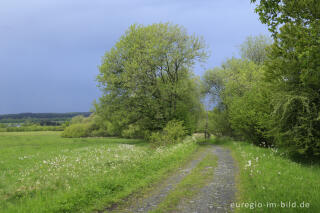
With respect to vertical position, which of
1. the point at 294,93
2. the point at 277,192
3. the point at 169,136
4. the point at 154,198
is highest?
Result: the point at 294,93

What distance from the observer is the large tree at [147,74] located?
32.8 m

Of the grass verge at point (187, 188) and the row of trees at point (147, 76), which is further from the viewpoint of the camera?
the row of trees at point (147, 76)

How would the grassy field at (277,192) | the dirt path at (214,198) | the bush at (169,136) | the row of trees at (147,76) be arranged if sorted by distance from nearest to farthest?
the grassy field at (277,192)
the dirt path at (214,198)
the bush at (169,136)
the row of trees at (147,76)

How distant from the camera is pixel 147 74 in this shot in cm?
3369

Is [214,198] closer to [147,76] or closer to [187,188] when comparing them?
[187,188]

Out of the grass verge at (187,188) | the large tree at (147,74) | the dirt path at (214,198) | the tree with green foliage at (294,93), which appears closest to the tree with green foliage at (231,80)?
the large tree at (147,74)

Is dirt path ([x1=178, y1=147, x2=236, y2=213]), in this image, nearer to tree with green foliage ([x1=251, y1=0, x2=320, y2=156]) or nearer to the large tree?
tree with green foliage ([x1=251, y1=0, x2=320, y2=156])

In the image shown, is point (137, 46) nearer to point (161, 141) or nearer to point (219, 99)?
point (161, 141)

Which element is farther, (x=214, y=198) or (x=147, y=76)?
(x=147, y=76)

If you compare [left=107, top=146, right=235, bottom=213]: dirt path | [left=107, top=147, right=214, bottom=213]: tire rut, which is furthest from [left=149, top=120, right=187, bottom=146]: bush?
[left=107, top=146, right=235, bottom=213]: dirt path

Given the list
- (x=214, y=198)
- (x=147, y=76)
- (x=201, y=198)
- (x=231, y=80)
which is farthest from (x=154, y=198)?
(x=231, y=80)

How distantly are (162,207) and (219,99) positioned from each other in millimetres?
44374

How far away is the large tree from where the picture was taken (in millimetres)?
32781

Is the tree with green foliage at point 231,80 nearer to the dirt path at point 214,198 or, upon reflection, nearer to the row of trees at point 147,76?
the row of trees at point 147,76
